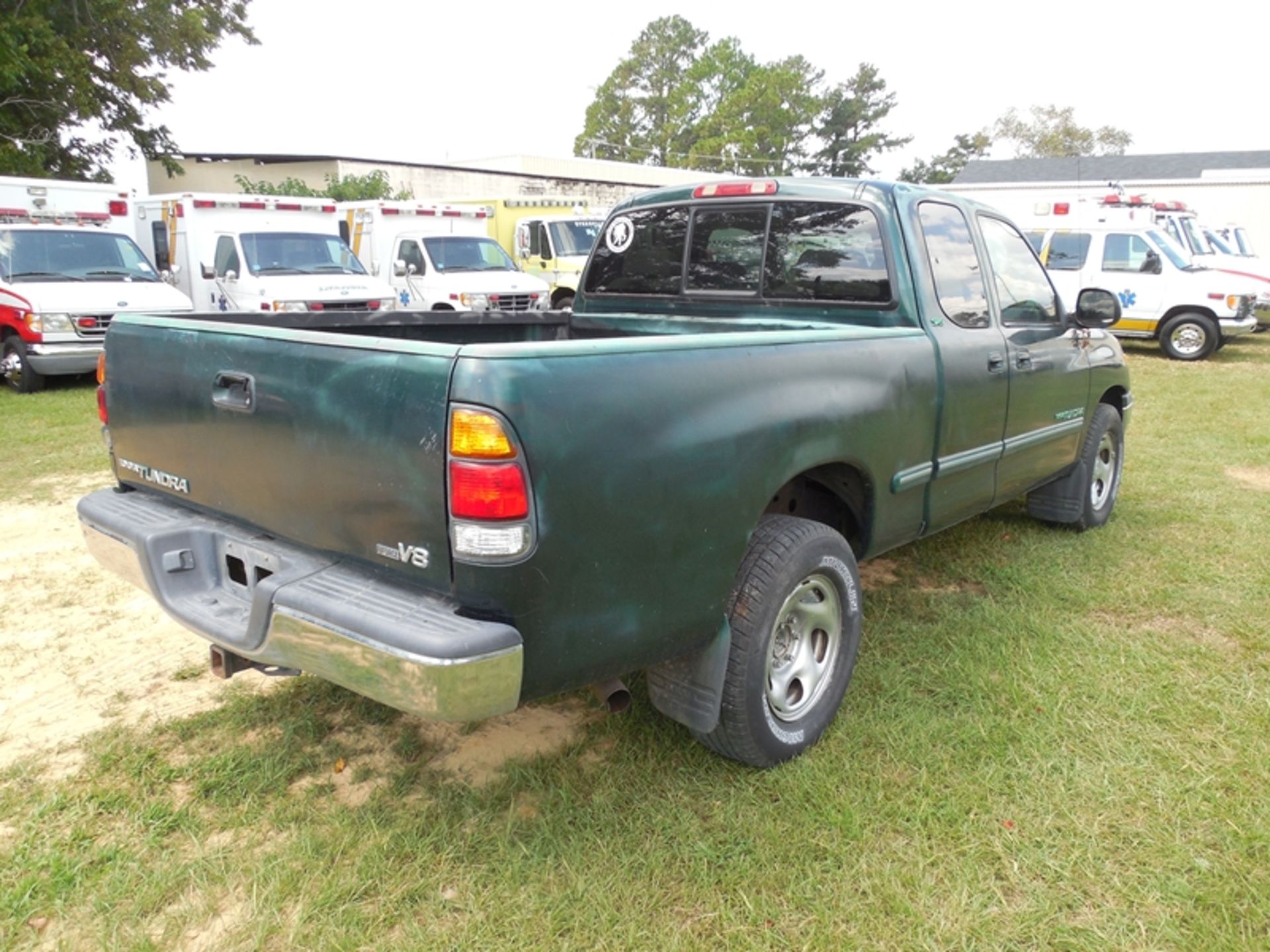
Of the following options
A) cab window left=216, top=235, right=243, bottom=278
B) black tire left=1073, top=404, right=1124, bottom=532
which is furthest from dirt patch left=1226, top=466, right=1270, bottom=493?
cab window left=216, top=235, right=243, bottom=278

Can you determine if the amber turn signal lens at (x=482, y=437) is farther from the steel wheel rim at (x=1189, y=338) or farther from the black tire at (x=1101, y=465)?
the steel wheel rim at (x=1189, y=338)

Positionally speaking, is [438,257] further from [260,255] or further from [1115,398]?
[1115,398]

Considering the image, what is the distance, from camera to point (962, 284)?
3.93m

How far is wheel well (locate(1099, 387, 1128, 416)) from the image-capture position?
538cm

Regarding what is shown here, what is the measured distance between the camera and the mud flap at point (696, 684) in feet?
8.89

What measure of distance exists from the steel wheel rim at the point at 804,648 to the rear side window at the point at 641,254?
1.76 metres

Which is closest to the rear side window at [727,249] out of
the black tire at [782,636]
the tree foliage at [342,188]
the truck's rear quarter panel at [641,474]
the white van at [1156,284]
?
the truck's rear quarter panel at [641,474]

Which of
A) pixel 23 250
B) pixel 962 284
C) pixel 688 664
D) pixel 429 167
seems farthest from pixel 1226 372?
pixel 429 167

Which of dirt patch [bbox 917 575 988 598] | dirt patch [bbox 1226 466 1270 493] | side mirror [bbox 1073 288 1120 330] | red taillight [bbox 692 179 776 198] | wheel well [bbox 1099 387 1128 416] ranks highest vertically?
red taillight [bbox 692 179 776 198]

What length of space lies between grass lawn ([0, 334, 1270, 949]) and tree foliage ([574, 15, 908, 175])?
59.9 metres

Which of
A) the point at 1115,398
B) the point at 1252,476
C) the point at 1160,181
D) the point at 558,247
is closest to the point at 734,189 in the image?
the point at 1115,398

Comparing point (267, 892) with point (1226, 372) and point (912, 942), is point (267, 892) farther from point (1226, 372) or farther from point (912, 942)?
point (1226, 372)

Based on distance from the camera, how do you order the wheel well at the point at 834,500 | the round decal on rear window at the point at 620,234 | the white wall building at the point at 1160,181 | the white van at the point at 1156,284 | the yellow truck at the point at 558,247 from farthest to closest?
1. the white wall building at the point at 1160,181
2. the yellow truck at the point at 558,247
3. the white van at the point at 1156,284
4. the round decal on rear window at the point at 620,234
5. the wheel well at the point at 834,500

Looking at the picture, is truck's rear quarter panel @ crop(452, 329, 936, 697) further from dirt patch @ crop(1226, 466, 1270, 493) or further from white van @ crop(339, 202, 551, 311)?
white van @ crop(339, 202, 551, 311)
